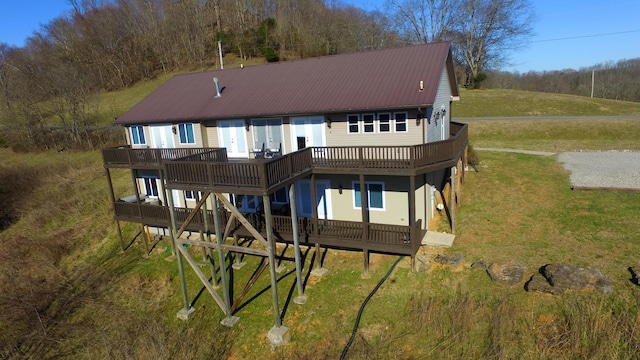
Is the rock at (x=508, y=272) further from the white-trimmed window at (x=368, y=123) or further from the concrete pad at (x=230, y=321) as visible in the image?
the concrete pad at (x=230, y=321)

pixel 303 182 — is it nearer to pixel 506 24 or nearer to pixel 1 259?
pixel 1 259

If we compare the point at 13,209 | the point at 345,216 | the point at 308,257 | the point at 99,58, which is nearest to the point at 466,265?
the point at 345,216

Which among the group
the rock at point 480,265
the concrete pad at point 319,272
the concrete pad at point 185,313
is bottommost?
the concrete pad at point 185,313

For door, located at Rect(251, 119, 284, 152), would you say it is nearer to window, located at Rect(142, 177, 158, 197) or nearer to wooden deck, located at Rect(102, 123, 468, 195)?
wooden deck, located at Rect(102, 123, 468, 195)

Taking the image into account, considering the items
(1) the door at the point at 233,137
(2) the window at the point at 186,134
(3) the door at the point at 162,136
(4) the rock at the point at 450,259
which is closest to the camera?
(4) the rock at the point at 450,259

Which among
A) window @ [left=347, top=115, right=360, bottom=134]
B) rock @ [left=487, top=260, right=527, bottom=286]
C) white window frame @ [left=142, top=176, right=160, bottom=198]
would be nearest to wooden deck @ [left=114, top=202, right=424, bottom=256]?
rock @ [left=487, top=260, right=527, bottom=286]

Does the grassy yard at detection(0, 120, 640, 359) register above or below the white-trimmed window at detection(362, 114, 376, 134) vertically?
below

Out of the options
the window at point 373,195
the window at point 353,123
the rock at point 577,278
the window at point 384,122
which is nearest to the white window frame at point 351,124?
the window at point 353,123
